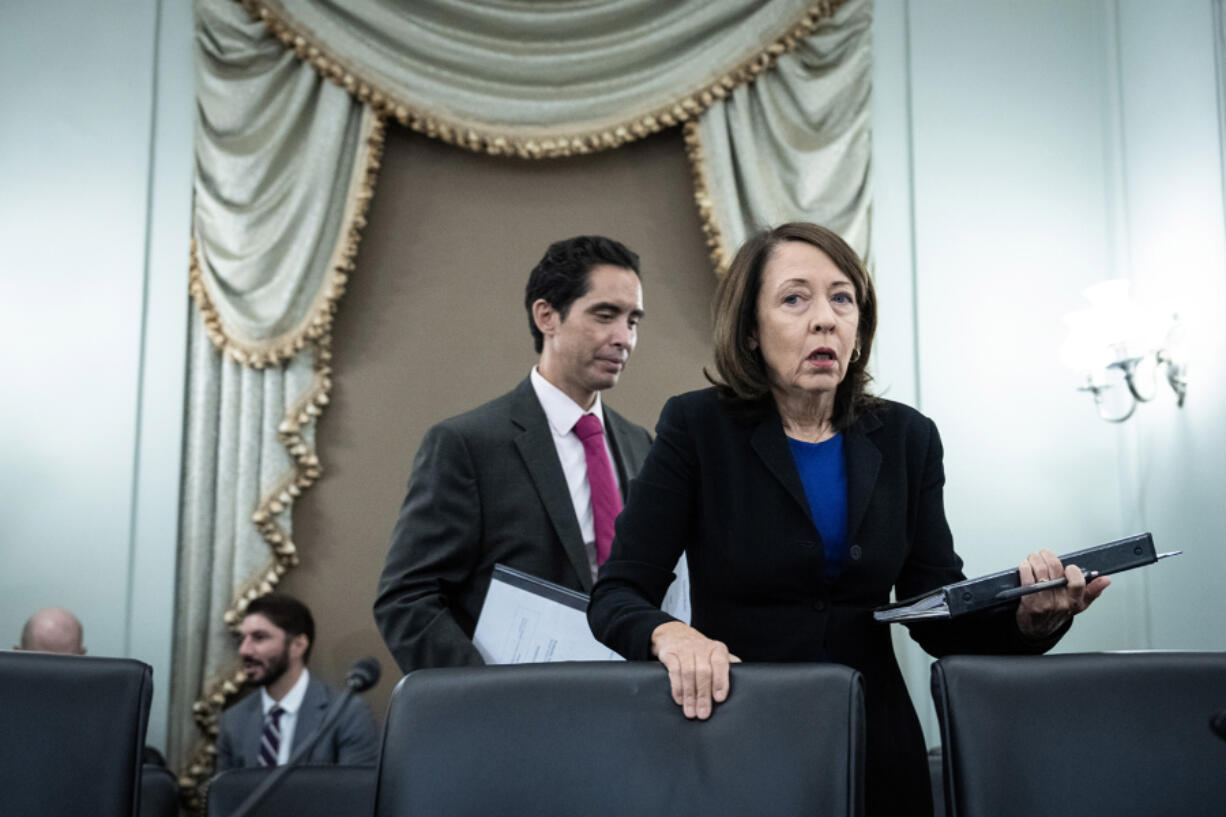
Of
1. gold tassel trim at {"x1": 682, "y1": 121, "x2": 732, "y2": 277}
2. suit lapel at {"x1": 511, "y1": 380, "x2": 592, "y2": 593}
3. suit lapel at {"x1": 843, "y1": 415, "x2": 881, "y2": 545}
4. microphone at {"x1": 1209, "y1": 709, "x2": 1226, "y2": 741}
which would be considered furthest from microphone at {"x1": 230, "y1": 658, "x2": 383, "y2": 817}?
gold tassel trim at {"x1": 682, "y1": 121, "x2": 732, "y2": 277}

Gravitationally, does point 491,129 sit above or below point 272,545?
above

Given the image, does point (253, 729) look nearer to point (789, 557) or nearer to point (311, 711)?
point (311, 711)

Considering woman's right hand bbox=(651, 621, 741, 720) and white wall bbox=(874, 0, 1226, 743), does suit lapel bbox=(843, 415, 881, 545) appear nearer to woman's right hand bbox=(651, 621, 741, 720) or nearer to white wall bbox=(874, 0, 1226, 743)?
woman's right hand bbox=(651, 621, 741, 720)

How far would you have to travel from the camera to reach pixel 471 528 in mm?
2211

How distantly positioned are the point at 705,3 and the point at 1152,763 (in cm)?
336

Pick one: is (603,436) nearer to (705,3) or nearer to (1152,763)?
(1152,763)

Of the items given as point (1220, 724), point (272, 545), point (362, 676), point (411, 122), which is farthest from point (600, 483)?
point (411, 122)

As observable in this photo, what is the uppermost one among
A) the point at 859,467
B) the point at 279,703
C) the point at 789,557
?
the point at 859,467

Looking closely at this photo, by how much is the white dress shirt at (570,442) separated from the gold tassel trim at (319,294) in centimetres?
167

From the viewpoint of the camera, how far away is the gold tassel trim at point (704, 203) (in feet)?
13.1

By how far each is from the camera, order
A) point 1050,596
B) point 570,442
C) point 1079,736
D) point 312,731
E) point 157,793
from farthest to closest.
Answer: point 312,731
point 570,442
point 157,793
point 1050,596
point 1079,736

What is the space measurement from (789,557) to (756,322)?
1.12 feet

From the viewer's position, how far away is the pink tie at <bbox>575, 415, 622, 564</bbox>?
7.48 feet

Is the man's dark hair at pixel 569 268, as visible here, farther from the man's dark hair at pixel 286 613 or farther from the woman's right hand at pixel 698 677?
the man's dark hair at pixel 286 613
